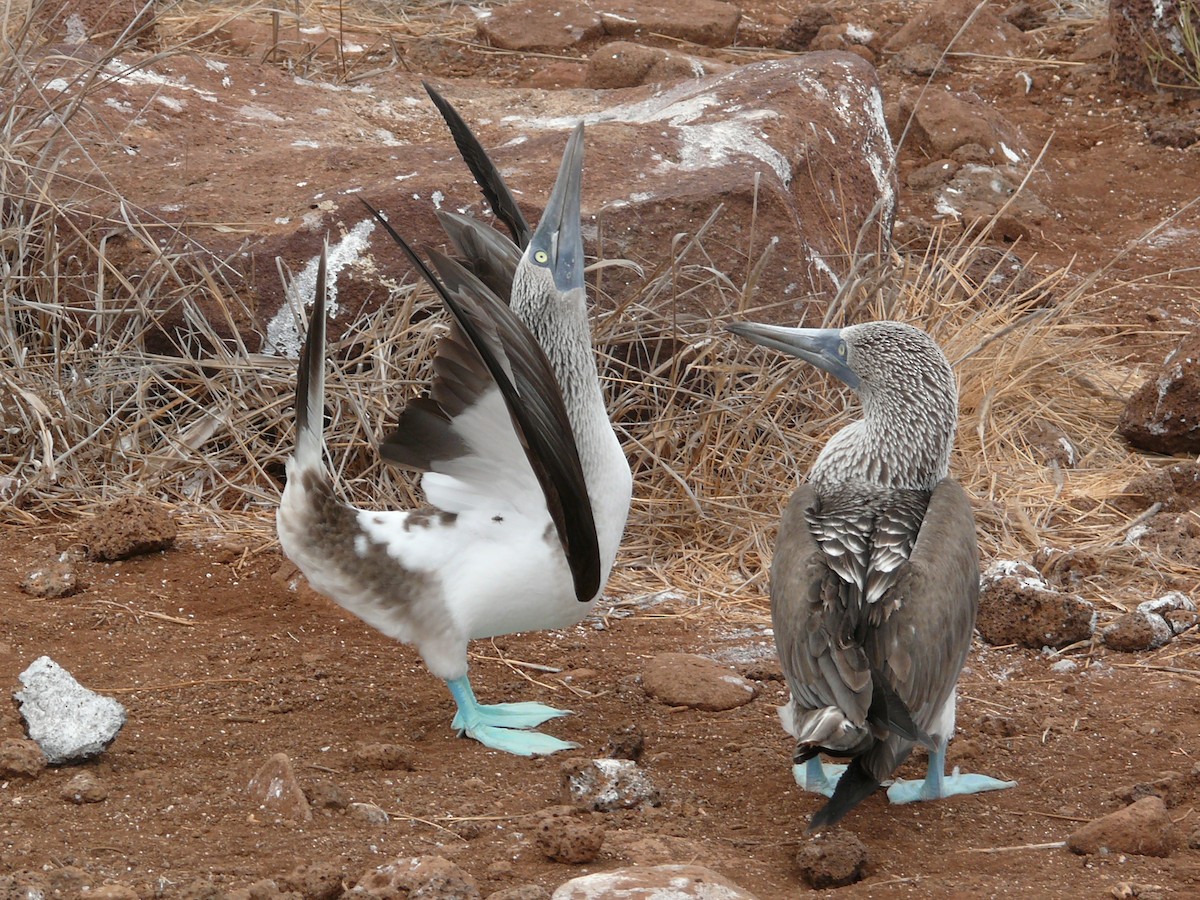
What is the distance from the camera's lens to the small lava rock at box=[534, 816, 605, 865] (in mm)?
2617

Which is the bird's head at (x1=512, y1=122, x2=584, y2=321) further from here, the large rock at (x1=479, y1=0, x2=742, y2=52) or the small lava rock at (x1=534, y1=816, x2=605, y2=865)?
the large rock at (x1=479, y1=0, x2=742, y2=52)

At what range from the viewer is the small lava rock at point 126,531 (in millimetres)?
4156

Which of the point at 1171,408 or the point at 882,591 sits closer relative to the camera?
the point at 882,591

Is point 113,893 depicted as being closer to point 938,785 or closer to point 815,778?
point 815,778

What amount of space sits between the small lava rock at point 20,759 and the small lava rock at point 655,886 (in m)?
1.16

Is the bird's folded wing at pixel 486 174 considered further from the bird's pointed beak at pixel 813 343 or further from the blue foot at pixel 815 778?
the blue foot at pixel 815 778

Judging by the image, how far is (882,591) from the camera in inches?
115

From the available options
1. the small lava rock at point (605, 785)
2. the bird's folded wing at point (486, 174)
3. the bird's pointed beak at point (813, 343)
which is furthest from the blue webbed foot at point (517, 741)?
the bird's folded wing at point (486, 174)

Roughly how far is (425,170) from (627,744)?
2.45 m

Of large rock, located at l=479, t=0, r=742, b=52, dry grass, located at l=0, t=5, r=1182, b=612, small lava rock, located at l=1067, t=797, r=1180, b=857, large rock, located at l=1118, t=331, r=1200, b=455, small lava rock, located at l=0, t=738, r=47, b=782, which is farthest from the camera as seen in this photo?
large rock, located at l=479, t=0, r=742, b=52

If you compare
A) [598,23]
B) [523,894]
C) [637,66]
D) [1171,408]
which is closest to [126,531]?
[523,894]

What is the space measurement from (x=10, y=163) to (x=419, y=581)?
2495 millimetres

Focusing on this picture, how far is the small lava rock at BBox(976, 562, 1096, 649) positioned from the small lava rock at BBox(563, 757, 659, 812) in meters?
1.43

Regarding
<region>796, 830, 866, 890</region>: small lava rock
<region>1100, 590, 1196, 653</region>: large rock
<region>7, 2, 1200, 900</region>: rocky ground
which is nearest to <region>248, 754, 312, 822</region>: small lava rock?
<region>7, 2, 1200, 900</region>: rocky ground
